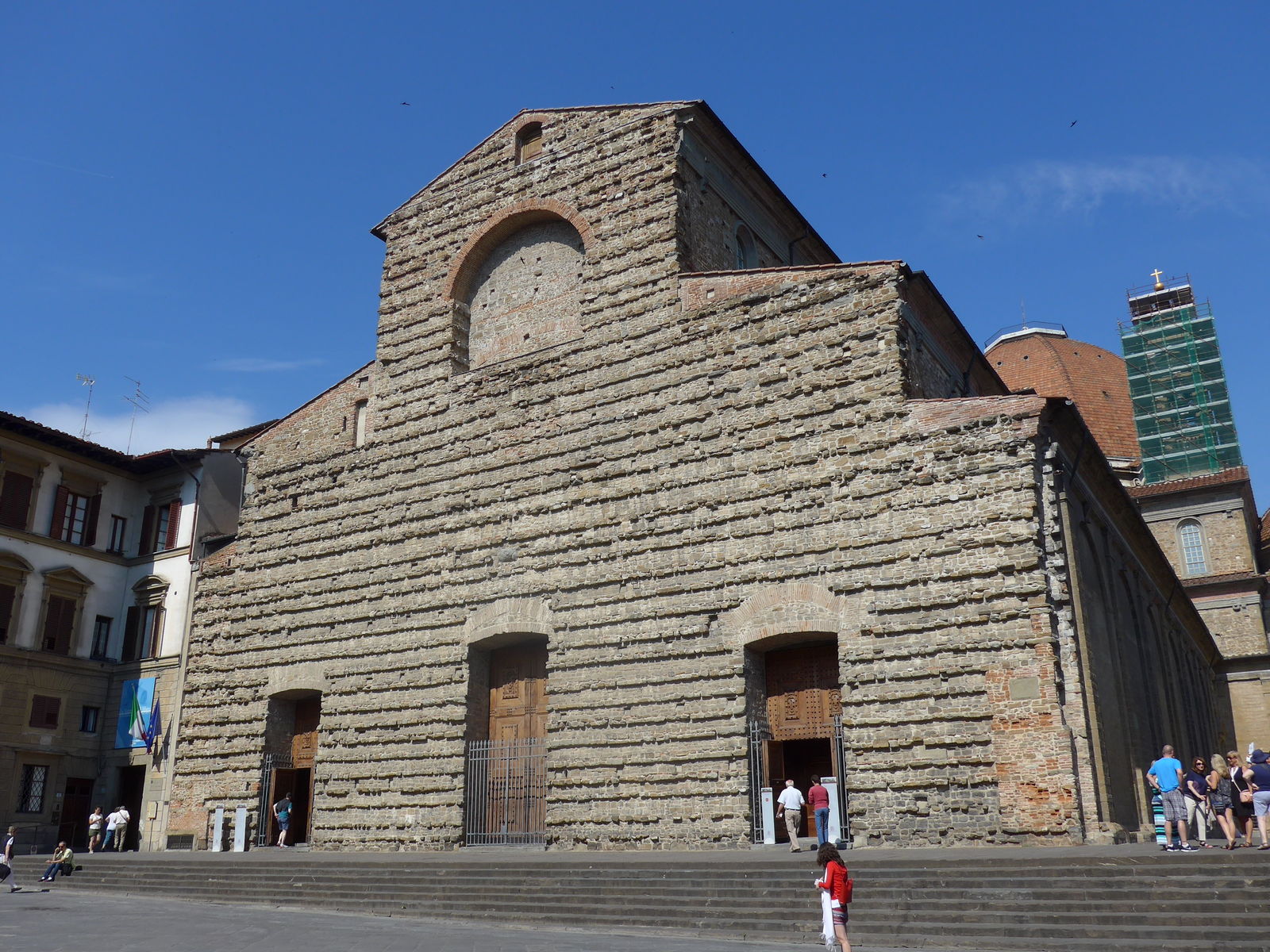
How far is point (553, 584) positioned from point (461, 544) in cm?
219

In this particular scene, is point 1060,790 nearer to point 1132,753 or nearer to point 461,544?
point 1132,753

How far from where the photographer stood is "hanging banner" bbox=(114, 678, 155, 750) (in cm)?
2459

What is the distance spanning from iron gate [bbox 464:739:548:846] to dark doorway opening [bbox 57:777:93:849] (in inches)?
498

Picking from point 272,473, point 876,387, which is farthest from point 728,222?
point 272,473

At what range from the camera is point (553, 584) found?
17156mm

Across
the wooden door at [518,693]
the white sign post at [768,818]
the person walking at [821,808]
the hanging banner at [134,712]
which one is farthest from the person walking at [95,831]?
the person walking at [821,808]

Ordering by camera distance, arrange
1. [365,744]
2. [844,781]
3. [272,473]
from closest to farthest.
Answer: [844,781] < [365,744] < [272,473]

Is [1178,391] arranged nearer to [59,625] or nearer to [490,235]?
[490,235]

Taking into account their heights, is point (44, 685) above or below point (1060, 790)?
above

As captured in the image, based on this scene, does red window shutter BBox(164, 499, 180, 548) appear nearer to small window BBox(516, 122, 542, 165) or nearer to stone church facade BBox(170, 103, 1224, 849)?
stone church facade BBox(170, 103, 1224, 849)

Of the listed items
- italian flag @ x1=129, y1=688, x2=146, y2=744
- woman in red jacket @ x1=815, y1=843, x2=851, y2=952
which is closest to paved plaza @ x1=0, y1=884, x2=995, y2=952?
woman in red jacket @ x1=815, y1=843, x2=851, y2=952

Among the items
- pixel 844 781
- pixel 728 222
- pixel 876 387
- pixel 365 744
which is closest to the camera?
pixel 844 781

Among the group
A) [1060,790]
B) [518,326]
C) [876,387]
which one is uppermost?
[518,326]

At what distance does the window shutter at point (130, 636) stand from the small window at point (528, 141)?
48.8 feet
